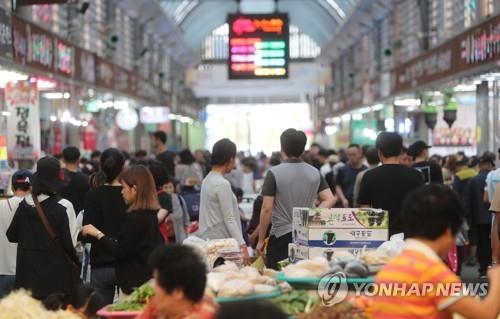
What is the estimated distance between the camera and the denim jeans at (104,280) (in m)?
7.19

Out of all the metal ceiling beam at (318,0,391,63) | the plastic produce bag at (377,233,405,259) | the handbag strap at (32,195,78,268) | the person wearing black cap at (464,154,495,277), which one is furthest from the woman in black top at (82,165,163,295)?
the metal ceiling beam at (318,0,391,63)

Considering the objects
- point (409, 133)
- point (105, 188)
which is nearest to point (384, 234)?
point (105, 188)

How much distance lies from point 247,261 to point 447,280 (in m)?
3.72

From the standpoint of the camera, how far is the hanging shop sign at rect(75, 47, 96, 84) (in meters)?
18.4

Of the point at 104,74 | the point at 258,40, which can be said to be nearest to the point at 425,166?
Answer: the point at 104,74

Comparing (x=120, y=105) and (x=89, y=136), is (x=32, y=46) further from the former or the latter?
(x=120, y=105)

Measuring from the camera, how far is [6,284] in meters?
7.86

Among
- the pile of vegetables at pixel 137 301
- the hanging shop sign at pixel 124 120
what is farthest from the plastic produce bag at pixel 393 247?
the hanging shop sign at pixel 124 120

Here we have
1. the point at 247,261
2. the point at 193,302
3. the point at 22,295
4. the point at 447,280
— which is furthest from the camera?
the point at 247,261

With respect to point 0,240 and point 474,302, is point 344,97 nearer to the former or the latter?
point 0,240

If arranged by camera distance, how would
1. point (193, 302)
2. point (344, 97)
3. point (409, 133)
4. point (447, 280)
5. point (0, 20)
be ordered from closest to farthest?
point (447, 280) → point (193, 302) → point (0, 20) → point (409, 133) → point (344, 97)

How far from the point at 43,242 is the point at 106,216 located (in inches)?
19.6

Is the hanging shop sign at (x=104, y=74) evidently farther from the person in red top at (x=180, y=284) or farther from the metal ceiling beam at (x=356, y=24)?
the person in red top at (x=180, y=284)

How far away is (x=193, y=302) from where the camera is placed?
4.10 m
